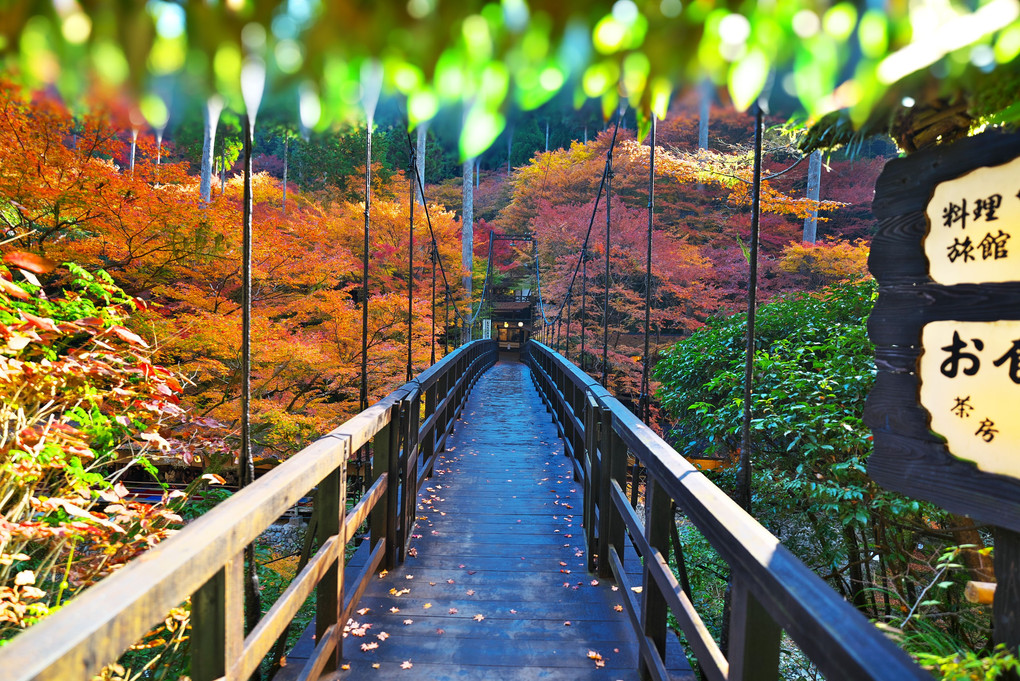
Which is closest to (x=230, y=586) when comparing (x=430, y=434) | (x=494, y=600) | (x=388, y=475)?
(x=388, y=475)

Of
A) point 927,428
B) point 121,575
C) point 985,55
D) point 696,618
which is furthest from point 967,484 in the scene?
point 121,575

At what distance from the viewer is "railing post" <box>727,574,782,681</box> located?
0.95m

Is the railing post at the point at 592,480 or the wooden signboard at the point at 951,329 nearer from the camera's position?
the wooden signboard at the point at 951,329

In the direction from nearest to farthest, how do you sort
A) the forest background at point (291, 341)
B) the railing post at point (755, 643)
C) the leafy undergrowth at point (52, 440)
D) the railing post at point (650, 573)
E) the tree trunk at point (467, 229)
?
the railing post at point (755, 643) < the railing post at point (650, 573) < the leafy undergrowth at point (52, 440) < the forest background at point (291, 341) < the tree trunk at point (467, 229)

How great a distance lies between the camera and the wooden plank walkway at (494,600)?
179 centimetres

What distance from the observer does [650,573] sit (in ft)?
5.10

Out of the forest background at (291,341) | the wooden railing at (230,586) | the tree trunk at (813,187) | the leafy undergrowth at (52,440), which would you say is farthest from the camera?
the tree trunk at (813,187)

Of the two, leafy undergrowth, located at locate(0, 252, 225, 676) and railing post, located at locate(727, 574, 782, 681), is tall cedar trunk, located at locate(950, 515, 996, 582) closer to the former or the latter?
railing post, located at locate(727, 574, 782, 681)

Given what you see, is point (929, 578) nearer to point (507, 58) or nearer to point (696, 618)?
point (696, 618)

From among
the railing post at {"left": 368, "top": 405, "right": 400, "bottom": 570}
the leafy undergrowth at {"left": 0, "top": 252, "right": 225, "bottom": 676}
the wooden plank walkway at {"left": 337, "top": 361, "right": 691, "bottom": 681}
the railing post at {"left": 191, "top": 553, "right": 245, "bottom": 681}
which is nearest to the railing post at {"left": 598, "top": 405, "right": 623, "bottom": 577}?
the wooden plank walkway at {"left": 337, "top": 361, "right": 691, "bottom": 681}

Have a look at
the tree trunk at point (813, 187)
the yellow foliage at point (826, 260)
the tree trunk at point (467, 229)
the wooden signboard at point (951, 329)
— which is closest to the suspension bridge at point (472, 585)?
the wooden signboard at point (951, 329)

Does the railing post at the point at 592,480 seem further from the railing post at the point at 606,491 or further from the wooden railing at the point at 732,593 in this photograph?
the wooden railing at the point at 732,593

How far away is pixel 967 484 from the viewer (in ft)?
4.13

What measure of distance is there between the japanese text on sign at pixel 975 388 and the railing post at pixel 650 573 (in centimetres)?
66
